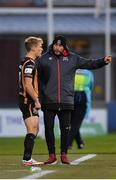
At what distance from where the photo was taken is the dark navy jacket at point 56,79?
12195mm

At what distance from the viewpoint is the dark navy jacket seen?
1220 cm

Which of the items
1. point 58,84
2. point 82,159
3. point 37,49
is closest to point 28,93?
point 58,84

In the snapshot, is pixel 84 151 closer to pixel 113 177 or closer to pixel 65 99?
pixel 65 99

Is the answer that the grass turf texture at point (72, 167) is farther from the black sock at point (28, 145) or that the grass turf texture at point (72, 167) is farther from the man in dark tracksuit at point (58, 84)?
the man in dark tracksuit at point (58, 84)

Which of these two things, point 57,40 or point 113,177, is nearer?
point 113,177

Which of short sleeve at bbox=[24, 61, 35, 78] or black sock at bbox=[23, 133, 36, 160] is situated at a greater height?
short sleeve at bbox=[24, 61, 35, 78]

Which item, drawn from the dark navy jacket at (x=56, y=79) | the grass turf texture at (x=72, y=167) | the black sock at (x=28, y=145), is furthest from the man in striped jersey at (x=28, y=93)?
the grass turf texture at (x=72, y=167)

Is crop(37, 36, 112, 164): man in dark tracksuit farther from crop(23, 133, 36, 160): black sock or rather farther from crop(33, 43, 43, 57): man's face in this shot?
crop(23, 133, 36, 160): black sock

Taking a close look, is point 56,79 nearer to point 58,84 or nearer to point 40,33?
point 58,84

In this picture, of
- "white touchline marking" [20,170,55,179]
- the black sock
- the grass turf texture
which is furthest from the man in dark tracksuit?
"white touchline marking" [20,170,55,179]

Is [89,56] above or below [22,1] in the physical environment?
below

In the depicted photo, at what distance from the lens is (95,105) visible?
27.7 metres

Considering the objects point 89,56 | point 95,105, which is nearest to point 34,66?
point 95,105

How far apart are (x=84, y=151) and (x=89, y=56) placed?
17823mm
